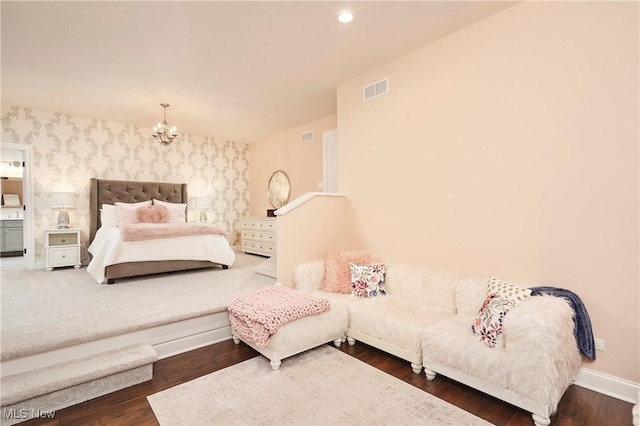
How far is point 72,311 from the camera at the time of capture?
2.75 metres

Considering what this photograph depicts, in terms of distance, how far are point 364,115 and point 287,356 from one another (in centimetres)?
273

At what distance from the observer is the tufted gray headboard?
17.7 ft

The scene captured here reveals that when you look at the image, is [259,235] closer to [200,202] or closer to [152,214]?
[200,202]

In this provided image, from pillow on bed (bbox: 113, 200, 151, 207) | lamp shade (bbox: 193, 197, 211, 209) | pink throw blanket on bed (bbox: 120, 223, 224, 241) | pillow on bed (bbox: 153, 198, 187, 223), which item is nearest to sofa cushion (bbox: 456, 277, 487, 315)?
pink throw blanket on bed (bbox: 120, 223, 224, 241)

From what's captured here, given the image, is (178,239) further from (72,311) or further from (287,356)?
(287,356)

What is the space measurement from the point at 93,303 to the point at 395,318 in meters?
2.85

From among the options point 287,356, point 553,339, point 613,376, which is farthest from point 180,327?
point 613,376

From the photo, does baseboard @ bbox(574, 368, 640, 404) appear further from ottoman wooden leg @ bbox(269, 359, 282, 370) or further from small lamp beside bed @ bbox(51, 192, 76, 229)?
small lamp beside bed @ bbox(51, 192, 76, 229)

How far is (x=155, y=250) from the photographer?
4.19 m

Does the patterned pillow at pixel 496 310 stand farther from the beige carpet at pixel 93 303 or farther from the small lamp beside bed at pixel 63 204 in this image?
the small lamp beside bed at pixel 63 204

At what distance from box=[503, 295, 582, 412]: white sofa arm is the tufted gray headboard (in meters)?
6.16

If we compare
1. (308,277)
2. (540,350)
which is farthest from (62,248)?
(540,350)

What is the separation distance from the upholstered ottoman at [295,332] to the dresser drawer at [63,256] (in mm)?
3918

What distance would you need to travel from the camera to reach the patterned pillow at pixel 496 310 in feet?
6.43
